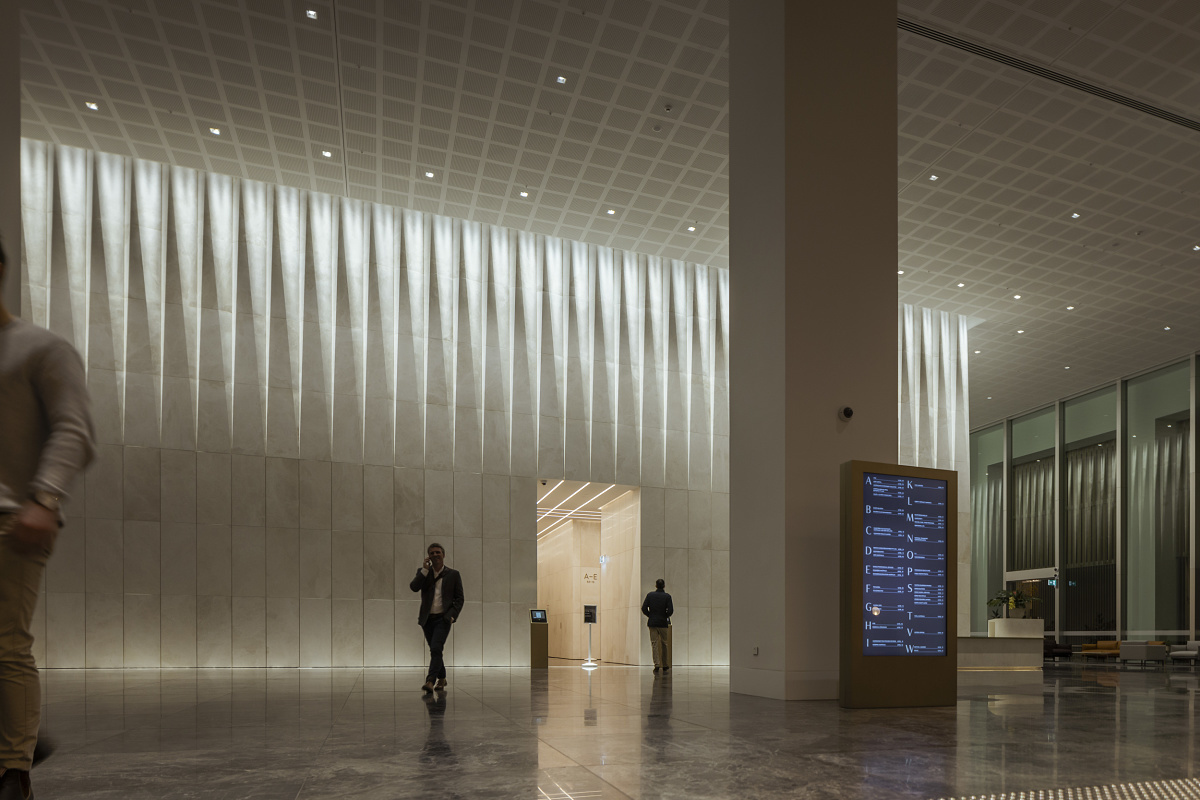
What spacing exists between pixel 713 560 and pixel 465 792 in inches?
664

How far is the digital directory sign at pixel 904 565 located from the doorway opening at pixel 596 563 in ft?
36.9

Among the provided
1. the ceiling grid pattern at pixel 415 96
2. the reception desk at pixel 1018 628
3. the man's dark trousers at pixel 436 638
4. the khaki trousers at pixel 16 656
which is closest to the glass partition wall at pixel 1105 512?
the reception desk at pixel 1018 628

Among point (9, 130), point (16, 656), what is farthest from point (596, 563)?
point (16, 656)

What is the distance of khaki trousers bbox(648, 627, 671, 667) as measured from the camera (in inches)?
611

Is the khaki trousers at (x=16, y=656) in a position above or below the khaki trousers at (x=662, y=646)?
above

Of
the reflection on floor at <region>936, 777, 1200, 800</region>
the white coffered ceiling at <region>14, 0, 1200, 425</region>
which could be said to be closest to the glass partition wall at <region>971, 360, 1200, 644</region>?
the white coffered ceiling at <region>14, 0, 1200, 425</region>

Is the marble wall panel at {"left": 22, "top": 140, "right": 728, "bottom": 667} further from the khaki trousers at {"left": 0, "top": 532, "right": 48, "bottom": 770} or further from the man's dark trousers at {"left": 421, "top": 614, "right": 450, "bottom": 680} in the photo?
the khaki trousers at {"left": 0, "top": 532, "right": 48, "bottom": 770}

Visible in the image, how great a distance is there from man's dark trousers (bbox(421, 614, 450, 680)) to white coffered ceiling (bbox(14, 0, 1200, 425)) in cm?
802

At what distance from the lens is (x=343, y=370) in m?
17.7

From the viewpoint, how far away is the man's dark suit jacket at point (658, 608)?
15398 mm

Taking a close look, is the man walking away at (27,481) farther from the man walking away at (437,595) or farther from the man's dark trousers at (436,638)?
the man walking away at (437,595)

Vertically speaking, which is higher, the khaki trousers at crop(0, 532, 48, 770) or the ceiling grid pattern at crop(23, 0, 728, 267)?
the ceiling grid pattern at crop(23, 0, 728, 267)

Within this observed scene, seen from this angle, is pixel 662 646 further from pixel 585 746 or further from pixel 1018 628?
pixel 585 746

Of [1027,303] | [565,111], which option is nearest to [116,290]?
[565,111]
